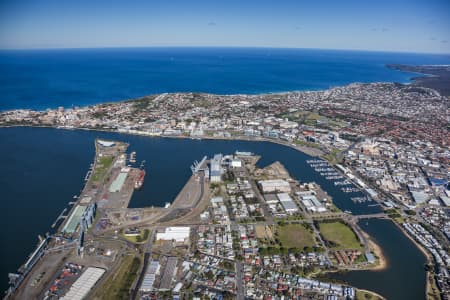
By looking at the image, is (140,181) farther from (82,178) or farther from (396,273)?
(396,273)

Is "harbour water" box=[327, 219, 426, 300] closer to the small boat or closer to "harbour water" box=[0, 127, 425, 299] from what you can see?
"harbour water" box=[0, 127, 425, 299]

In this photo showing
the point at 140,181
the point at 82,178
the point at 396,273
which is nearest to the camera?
the point at 396,273

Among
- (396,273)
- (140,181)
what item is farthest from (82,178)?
(396,273)

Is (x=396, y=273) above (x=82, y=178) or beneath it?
beneath

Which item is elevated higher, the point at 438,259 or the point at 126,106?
the point at 126,106

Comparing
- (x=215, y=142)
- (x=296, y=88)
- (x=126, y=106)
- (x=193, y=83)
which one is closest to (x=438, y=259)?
(x=215, y=142)

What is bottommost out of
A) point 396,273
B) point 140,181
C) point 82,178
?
point 396,273

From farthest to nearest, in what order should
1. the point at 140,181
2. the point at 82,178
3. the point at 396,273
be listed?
1. the point at 82,178
2. the point at 140,181
3. the point at 396,273

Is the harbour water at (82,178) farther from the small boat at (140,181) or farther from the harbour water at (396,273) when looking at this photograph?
the small boat at (140,181)

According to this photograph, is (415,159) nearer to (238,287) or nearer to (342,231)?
(342,231)

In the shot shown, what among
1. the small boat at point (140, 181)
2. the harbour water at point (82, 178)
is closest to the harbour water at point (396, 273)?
the harbour water at point (82, 178)
